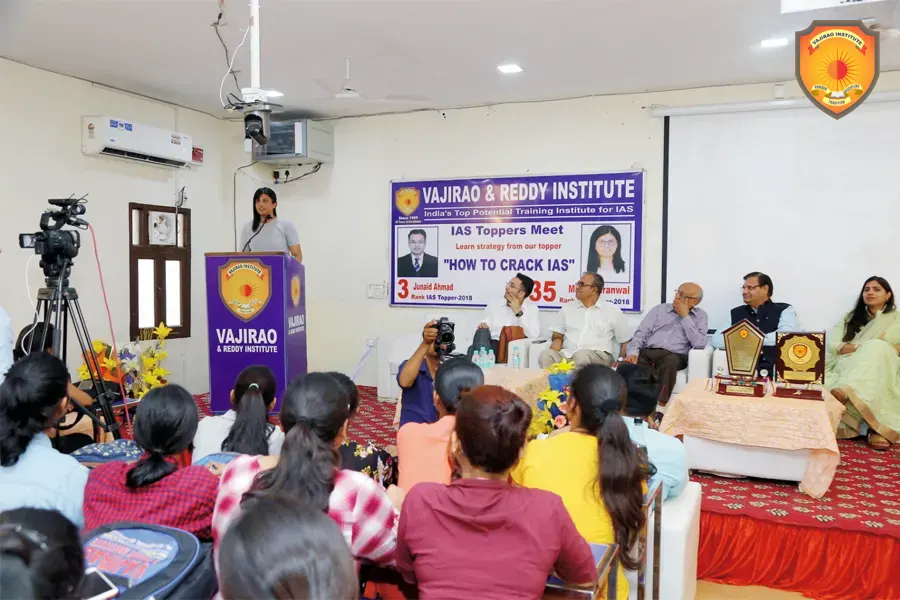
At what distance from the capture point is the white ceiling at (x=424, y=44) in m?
3.91

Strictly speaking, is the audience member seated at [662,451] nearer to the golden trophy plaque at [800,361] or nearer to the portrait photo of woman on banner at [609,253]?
the golden trophy plaque at [800,361]


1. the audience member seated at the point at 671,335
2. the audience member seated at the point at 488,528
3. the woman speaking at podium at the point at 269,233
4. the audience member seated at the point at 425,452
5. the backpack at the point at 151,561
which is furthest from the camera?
the audience member seated at the point at 671,335

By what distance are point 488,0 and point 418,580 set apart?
3.20m

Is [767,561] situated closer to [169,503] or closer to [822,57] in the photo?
[822,57]

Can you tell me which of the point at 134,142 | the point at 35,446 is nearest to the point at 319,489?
the point at 35,446

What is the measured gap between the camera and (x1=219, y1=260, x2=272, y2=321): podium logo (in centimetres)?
433

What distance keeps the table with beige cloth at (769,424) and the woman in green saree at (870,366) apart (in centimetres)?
73

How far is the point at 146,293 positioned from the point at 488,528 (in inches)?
214

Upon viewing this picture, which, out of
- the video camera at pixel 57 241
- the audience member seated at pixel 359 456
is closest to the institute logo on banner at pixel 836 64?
the audience member seated at pixel 359 456

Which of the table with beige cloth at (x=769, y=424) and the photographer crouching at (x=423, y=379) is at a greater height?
the photographer crouching at (x=423, y=379)

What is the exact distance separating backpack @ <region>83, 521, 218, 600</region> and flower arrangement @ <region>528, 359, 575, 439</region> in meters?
1.65

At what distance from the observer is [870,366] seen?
436cm

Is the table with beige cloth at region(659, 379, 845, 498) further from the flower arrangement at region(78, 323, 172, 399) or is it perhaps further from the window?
the window

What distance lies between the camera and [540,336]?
19.0 feet
